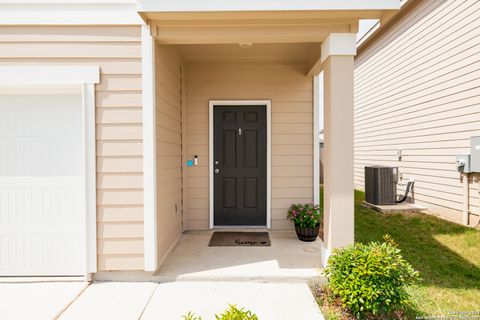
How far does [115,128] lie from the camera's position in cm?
283

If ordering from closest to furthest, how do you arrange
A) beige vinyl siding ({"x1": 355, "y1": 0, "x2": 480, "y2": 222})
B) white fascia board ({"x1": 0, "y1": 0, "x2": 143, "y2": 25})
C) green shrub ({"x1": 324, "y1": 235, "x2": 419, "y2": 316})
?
green shrub ({"x1": 324, "y1": 235, "x2": 419, "y2": 316}), white fascia board ({"x1": 0, "y1": 0, "x2": 143, "y2": 25}), beige vinyl siding ({"x1": 355, "y1": 0, "x2": 480, "y2": 222})

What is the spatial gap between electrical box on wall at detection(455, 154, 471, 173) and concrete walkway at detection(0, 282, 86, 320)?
17.9ft

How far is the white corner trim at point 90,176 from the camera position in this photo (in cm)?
279

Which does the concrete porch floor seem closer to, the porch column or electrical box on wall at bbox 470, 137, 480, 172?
the porch column

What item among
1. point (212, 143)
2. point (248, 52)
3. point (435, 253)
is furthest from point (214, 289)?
point (248, 52)

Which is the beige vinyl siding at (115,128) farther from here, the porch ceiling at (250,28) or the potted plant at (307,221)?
the potted plant at (307,221)

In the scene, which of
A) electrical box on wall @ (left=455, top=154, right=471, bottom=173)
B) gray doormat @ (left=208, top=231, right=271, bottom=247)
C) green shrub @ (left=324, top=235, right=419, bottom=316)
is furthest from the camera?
electrical box on wall @ (left=455, top=154, right=471, bottom=173)

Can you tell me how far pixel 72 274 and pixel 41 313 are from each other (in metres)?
0.60

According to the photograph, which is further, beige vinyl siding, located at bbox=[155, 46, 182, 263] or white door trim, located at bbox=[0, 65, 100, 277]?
beige vinyl siding, located at bbox=[155, 46, 182, 263]

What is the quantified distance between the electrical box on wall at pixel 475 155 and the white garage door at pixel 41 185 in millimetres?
5344

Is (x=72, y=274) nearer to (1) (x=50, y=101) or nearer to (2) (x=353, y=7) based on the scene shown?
(1) (x=50, y=101)

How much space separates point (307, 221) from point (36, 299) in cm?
301

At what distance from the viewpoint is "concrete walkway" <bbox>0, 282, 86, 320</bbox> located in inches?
91.1

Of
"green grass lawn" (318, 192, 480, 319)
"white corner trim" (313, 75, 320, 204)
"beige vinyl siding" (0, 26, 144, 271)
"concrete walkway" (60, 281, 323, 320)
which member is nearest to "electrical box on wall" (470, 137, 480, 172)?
"green grass lawn" (318, 192, 480, 319)
